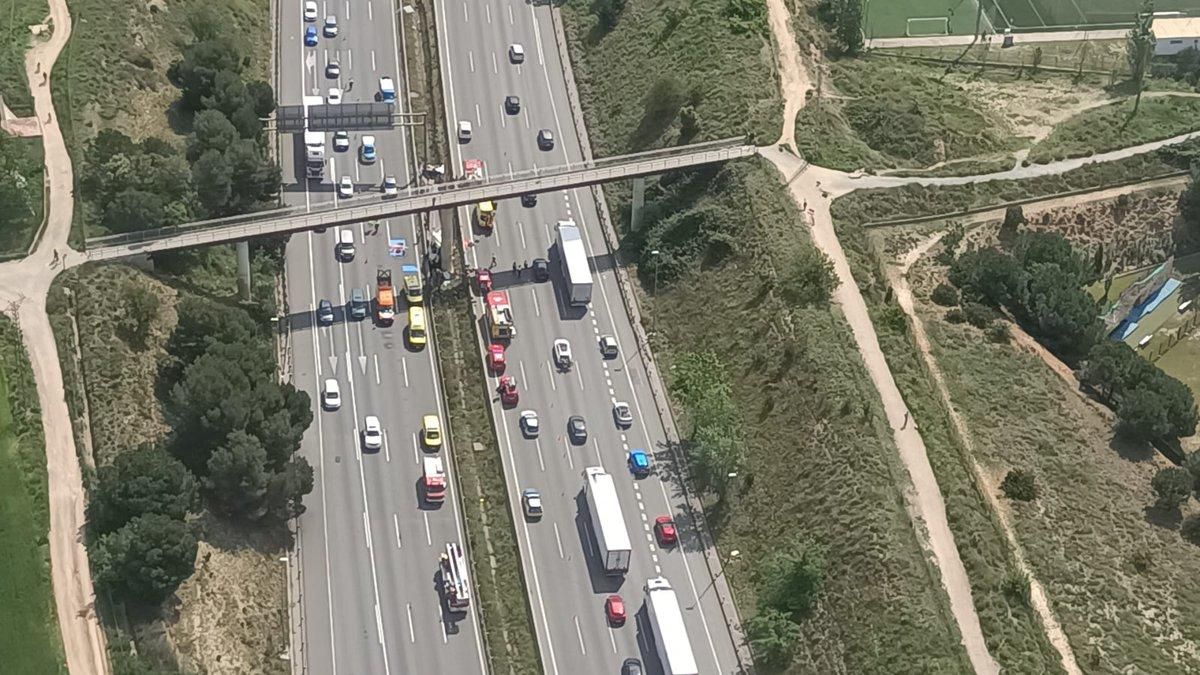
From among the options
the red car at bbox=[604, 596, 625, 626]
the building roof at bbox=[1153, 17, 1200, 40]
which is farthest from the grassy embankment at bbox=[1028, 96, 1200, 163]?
the red car at bbox=[604, 596, 625, 626]

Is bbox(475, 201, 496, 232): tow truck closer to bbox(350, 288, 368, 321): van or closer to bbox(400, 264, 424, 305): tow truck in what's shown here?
bbox(400, 264, 424, 305): tow truck

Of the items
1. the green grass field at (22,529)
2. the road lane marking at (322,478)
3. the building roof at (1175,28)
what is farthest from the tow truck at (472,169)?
the building roof at (1175,28)

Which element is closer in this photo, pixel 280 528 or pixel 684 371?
pixel 280 528

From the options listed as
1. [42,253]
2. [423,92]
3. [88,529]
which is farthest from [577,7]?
[88,529]

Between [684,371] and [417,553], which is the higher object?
[684,371]

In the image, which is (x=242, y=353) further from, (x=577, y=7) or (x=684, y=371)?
(x=577, y=7)

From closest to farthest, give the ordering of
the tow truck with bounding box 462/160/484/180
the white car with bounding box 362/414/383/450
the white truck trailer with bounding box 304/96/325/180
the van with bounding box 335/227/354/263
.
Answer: the white car with bounding box 362/414/383/450 < the van with bounding box 335/227/354/263 < the white truck trailer with bounding box 304/96/325/180 < the tow truck with bounding box 462/160/484/180
